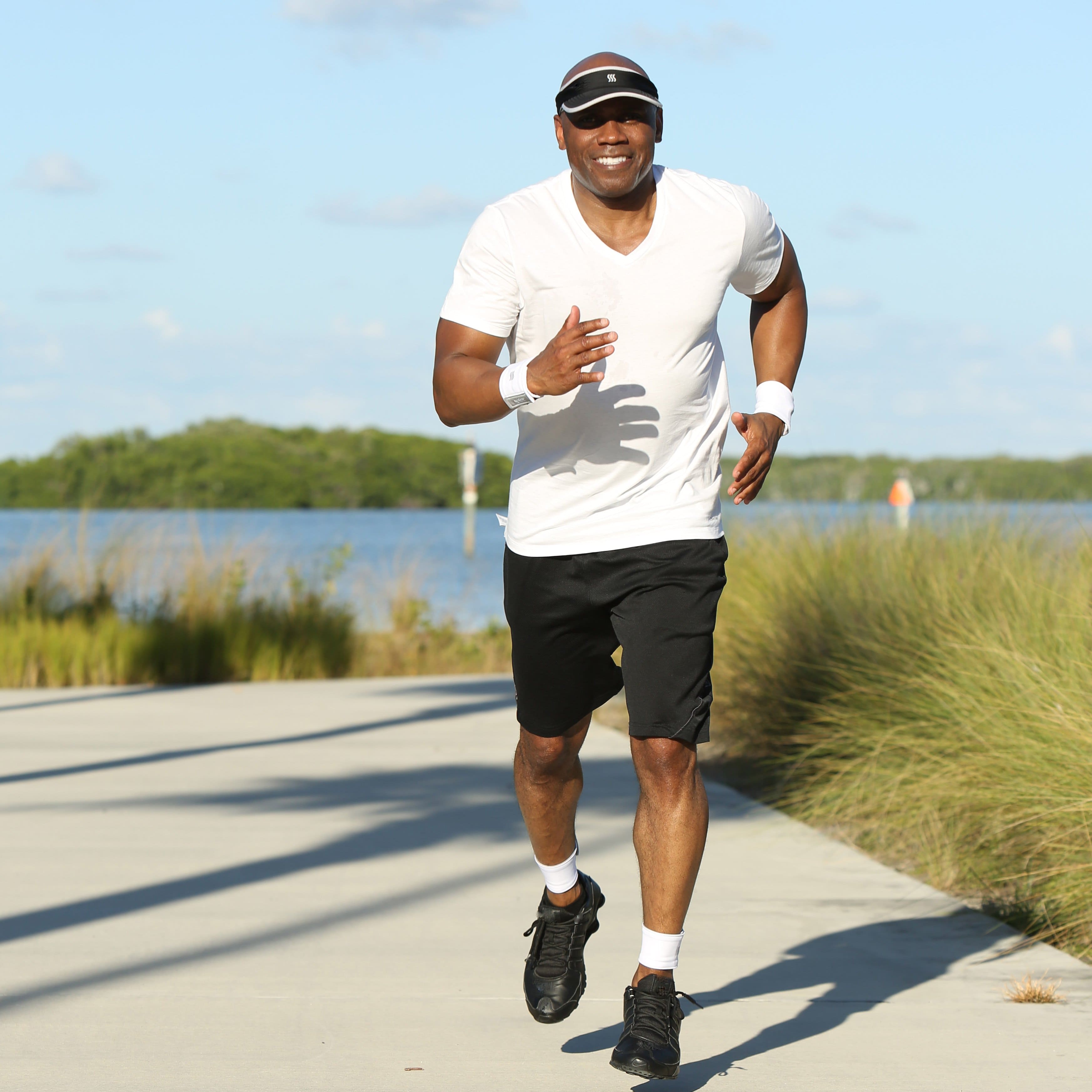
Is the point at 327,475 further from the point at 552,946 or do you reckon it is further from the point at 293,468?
the point at 552,946

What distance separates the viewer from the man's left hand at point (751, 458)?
3.21 meters

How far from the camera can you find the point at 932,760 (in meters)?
5.47

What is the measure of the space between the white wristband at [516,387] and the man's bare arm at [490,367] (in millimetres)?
Answer: 15

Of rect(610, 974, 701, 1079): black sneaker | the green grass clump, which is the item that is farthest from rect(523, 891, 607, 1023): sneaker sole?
the green grass clump

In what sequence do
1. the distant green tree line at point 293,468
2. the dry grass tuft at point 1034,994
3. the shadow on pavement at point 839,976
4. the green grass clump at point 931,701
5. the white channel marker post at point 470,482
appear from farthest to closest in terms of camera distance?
the distant green tree line at point 293,468 → the white channel marker post at point 470,482 → the green grass clump at point 931,701 → the dry grass tuft at point 1034,994 → the shadow on pavement at point 839,976

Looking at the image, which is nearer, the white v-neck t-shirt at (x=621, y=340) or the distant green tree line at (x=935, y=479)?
the white v-neck t-shirt at (x=621, y=340)

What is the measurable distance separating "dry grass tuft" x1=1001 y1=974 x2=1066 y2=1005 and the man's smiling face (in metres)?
2.17

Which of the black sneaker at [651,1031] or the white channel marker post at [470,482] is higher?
the white channel marker post at [470,482]

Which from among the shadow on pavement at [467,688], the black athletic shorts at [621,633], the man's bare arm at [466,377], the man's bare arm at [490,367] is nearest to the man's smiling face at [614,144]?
the man's bare arm at [490,367]

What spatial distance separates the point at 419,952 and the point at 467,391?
1746 millimetres

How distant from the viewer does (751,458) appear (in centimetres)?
322

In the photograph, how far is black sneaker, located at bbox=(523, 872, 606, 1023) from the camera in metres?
3.35

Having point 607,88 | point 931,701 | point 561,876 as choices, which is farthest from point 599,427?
point 931,701

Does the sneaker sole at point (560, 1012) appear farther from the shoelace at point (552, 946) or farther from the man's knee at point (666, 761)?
the man's knee at point (666, 761)
